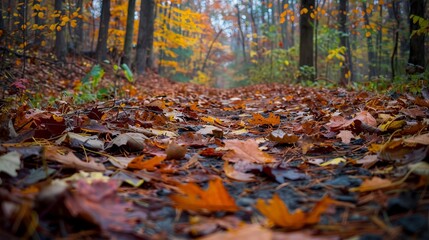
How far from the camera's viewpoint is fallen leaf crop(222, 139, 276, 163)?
65.2 inches

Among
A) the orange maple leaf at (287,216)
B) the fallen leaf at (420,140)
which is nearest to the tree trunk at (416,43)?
the fallen leaf at (420,140)

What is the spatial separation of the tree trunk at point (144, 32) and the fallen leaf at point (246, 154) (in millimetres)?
10995

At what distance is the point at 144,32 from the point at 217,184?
12721mm

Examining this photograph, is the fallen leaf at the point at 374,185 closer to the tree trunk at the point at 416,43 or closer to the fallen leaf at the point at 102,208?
the fallen leaf at the point at 102,208

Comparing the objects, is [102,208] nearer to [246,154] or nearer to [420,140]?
[246,154]

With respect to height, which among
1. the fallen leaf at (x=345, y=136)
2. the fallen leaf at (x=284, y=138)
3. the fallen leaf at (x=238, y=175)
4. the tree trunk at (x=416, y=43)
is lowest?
the fallen leaf at (x=238, y=175)

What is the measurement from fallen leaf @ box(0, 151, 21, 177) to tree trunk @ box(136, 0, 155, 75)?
11206 mm

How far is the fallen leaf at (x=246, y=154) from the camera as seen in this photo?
1.66 m

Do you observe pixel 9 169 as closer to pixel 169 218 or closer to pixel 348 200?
pixel 169 218

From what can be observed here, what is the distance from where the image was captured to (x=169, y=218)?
1.03 meters

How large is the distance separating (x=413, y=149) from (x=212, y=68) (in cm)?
3483

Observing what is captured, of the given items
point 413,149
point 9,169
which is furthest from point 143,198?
point 413,149

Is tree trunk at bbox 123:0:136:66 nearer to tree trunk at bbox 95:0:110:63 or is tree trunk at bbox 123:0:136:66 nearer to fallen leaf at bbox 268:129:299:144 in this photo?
tree trunk at bbox 95:0:110:63

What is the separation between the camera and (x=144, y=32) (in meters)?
12.9
